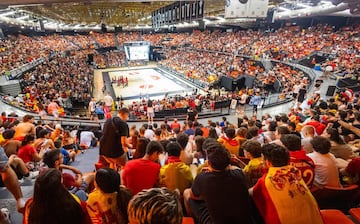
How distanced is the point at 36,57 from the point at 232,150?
28.6m

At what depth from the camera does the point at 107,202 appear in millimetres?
2113

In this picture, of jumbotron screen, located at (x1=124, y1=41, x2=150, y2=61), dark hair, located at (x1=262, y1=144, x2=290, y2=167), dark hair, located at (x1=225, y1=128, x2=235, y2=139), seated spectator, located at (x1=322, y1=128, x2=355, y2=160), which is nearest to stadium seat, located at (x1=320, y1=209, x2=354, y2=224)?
dark hair, located at (x1=262, y1=144, x2=290, y2=167)

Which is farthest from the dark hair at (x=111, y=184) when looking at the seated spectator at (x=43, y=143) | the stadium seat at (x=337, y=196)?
the seated spectator at (x=43, y=143)

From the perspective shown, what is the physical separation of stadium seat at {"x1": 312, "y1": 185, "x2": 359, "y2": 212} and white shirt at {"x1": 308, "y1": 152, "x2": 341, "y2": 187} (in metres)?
0.12

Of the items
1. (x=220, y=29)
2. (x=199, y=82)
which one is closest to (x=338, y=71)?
(x=199, y=82)

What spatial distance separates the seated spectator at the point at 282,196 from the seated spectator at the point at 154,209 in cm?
124

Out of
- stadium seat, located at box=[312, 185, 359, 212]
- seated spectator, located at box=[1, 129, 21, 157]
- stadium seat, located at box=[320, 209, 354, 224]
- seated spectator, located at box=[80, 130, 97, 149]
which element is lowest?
seated spectator, located at box=[80, 130, 97, 149]

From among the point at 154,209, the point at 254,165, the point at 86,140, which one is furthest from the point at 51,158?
the point at 86,140

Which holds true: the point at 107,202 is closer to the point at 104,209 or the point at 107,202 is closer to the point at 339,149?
the point at 104,209

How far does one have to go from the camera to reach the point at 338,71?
635 inches

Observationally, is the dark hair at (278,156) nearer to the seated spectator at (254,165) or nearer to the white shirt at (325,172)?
the seated spectator at (254,165)

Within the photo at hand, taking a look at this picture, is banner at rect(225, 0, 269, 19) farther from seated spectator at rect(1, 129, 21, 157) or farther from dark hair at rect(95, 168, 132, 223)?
dark hair at rect(95, 168, 132, 223)

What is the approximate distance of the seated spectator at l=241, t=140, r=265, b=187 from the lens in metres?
3.13

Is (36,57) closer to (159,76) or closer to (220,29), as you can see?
(159,76)
